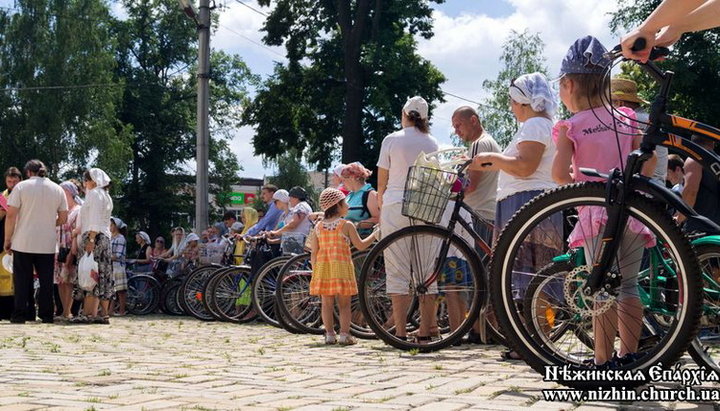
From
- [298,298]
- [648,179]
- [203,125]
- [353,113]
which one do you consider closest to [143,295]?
[203,125]

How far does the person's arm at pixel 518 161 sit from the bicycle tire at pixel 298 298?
12.1 ft

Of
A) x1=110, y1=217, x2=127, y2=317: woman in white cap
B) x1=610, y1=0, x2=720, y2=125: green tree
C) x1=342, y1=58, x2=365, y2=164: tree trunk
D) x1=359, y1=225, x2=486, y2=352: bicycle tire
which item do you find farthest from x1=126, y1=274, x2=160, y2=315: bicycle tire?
x1=610, y1=0, x2=720, y2=125: green tree

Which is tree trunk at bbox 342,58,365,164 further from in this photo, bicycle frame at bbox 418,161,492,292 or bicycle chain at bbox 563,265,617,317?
bicycle chain at bbox 563,265,617,317

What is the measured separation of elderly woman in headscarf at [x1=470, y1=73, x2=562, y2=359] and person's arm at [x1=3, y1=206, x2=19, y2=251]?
24.2ft

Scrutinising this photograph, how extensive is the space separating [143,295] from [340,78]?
1879 cm

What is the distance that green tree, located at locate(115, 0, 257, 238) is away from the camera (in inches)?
2099

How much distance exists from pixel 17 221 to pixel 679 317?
9.88 meters

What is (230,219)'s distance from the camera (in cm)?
1827

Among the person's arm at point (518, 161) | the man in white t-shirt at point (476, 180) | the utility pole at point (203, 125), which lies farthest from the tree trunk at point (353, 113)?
the person's arm at point (518, 161)

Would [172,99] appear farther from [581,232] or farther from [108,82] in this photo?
[581,232]

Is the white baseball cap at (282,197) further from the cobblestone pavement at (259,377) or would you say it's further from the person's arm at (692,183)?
the person's arm at (692,183)

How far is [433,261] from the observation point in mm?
6871

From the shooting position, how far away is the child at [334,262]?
27.4 feet

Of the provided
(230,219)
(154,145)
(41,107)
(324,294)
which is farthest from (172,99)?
(324,294)
